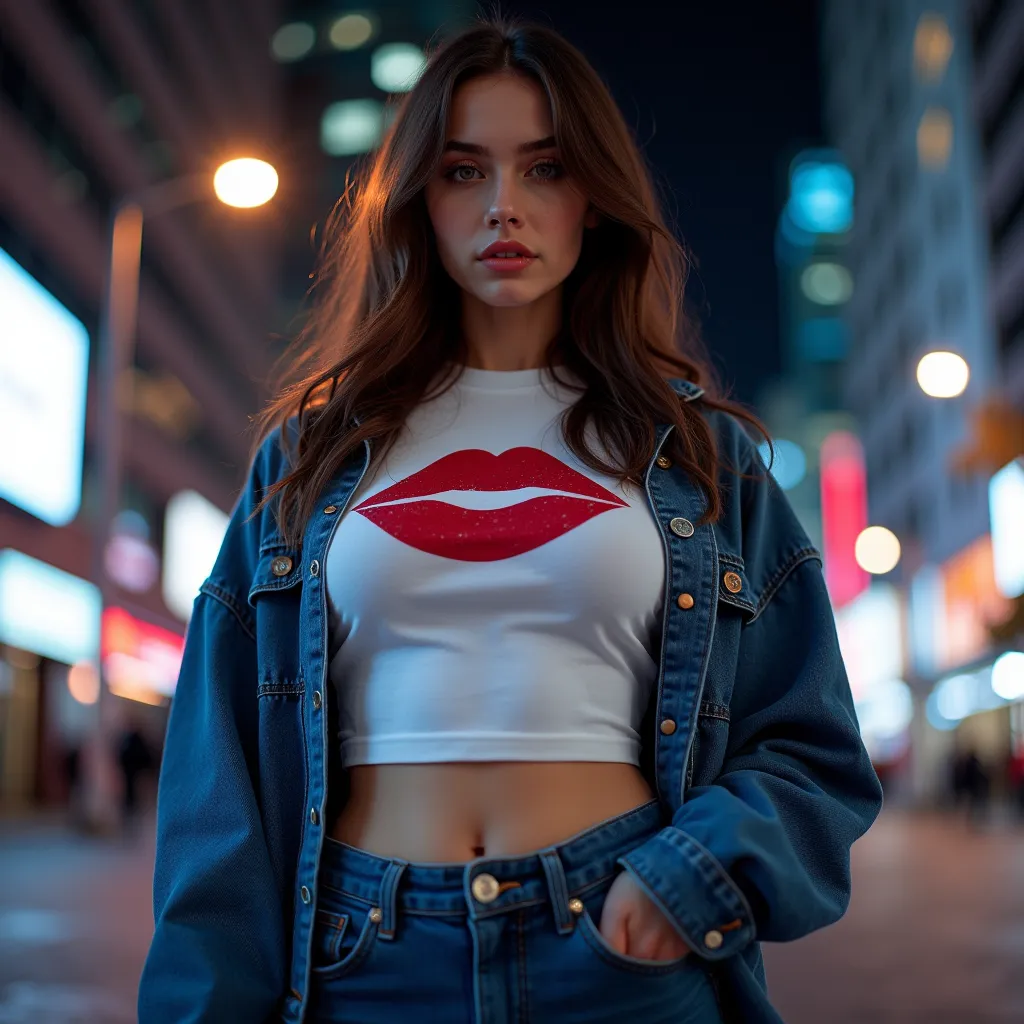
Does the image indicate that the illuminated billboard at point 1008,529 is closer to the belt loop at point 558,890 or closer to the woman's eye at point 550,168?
the woman's eye at point 550,168

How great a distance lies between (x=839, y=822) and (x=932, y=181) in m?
55.3

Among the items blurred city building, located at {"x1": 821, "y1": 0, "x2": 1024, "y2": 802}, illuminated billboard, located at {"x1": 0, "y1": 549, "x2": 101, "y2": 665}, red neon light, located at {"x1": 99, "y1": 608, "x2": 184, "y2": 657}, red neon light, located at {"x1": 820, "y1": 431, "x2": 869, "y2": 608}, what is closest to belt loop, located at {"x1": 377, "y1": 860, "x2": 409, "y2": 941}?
illuminated billboard, located at {"x1": 0, "y1": 549, "x2": 101, "y2": 665}

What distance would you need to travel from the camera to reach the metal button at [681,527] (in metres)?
2.52

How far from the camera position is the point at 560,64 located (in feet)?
8.81

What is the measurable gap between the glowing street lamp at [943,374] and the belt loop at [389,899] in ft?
41.5

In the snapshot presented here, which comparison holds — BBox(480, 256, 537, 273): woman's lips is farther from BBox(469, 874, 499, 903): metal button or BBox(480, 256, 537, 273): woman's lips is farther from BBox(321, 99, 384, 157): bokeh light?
BBox(321, 99, 384, 157): bokeh light

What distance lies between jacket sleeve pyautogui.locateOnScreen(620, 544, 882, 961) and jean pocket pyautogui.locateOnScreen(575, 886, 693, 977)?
7 cm

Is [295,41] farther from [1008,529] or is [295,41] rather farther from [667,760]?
[667,760]

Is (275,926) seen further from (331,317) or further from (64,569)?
(64,569)

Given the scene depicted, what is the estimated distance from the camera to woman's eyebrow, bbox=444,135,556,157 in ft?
8.63

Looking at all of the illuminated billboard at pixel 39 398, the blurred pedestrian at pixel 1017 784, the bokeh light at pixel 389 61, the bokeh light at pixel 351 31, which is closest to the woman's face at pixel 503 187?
the illuminated billboard at pixel 39 398

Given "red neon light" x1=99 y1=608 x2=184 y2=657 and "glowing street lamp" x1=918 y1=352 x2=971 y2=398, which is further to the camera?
"red neon light" x1=99 y1=608 x2=184 y2=657

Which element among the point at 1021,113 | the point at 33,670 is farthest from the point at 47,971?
the point at 1021,113

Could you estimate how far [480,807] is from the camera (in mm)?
2268
